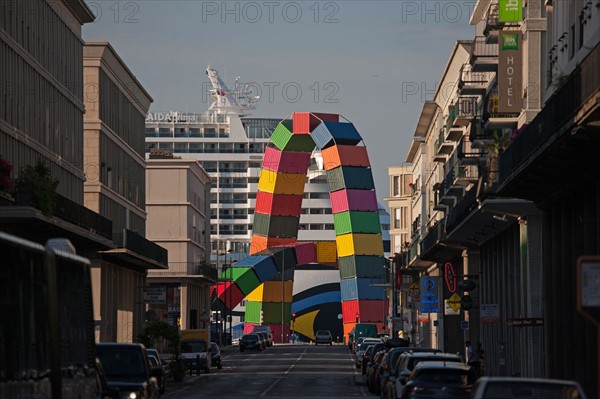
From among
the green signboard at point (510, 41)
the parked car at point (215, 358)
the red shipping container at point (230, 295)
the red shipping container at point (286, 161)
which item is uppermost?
the red shipping container at point (286, 161)

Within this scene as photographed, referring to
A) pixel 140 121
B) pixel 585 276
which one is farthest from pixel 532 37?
pixel 140 121

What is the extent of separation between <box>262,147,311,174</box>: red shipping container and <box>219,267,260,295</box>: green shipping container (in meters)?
8.62

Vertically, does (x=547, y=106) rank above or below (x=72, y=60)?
below

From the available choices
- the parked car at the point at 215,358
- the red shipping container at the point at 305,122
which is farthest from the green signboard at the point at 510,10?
the red shipping container at the point at 305,122

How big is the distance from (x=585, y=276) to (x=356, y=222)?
107 meters

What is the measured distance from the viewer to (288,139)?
4712 inches

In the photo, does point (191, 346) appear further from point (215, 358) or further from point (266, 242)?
point (266, 242)

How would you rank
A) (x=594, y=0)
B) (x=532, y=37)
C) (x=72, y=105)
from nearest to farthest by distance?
(x=594, y=0), (x=532, y=37), (x=72, y=105)

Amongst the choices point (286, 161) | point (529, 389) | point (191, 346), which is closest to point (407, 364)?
point (529, 389)

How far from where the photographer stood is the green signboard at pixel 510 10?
50781mm

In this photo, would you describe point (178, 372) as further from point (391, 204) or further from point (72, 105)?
point (391, 204)

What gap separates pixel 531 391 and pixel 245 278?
351 ft

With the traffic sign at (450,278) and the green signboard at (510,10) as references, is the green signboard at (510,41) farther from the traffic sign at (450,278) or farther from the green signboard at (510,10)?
the traffic sign at (450,278)

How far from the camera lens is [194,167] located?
120812 millimetres
